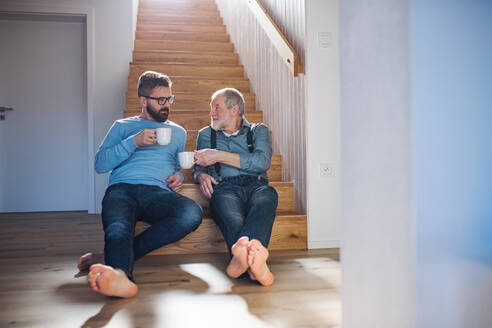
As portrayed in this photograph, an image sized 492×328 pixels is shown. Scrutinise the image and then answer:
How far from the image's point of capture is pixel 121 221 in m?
1.72

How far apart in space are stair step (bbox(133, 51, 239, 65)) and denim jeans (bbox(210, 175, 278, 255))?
7.45ft

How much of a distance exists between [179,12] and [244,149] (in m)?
3.47

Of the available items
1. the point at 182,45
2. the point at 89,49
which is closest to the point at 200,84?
the point at 182,45

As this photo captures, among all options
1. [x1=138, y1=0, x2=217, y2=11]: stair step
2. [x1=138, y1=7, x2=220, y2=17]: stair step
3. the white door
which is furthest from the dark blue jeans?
[x1=138, y1=0, x2=217, y2=11]: stair step

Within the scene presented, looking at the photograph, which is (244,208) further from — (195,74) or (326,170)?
(195,74)

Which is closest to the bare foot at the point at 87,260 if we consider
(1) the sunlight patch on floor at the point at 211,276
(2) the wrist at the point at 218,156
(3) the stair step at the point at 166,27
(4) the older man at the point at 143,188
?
(4) the older man at the point at 143,188

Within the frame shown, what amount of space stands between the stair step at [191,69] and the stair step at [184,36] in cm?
82

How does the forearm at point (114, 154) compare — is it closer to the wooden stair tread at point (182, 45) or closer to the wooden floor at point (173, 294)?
the wooden floor at point (173, 294)

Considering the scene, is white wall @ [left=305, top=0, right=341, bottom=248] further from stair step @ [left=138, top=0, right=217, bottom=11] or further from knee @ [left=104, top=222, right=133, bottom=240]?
stair step @ [left=138, top=0, right=217, bottom=11]

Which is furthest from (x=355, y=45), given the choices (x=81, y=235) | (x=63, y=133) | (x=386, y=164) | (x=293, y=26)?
(x=63, y=133)

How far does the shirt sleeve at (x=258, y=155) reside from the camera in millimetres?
2133

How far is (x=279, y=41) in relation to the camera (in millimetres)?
2732

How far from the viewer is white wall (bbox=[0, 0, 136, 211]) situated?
3.71 metres

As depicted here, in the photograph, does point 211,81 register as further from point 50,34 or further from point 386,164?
point 386,164
